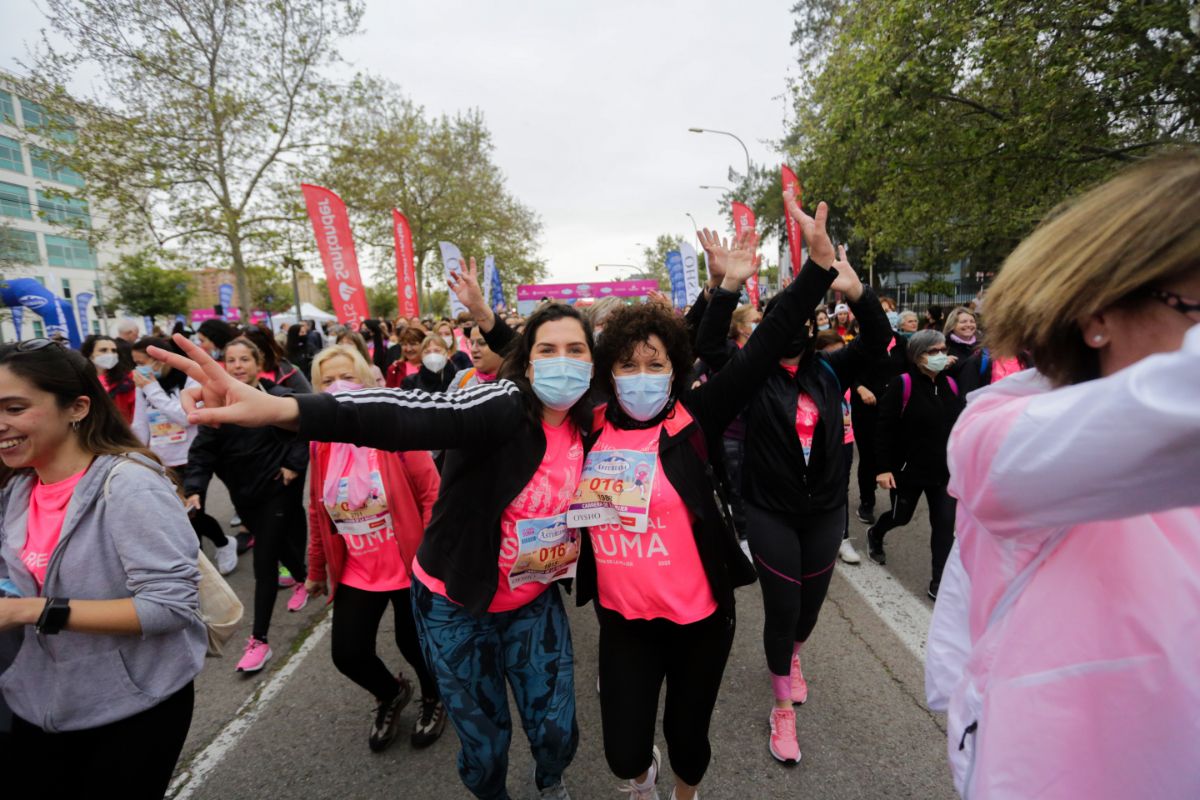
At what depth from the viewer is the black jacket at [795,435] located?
8.29 ft

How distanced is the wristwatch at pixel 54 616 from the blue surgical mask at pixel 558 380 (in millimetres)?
1360

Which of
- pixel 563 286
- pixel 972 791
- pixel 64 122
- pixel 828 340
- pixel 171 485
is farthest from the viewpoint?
pixel 563 286

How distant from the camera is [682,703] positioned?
192 centimetres

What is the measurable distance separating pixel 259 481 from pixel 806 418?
3.19 metres

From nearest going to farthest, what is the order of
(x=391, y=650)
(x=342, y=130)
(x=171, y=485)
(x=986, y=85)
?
(x=171, y=485) → (x=391, y=650) → (x=986, y=85) → (x=342, y=130)

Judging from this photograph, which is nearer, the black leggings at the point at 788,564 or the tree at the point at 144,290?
the black leggings at the point at 788,564

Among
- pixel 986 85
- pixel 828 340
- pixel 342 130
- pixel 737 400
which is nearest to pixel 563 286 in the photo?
pixel 342 130

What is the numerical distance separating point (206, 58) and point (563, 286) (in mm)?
17291

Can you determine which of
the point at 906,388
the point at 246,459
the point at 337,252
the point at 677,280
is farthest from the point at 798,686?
the point at 677,280

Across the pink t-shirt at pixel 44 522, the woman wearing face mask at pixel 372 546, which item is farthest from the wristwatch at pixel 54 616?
the woman wearing face mask at pixel 372 546

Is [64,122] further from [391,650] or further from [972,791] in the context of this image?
[972,791]

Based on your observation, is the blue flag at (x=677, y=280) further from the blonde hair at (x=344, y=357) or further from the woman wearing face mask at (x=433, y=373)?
the blonde hair at (x=344, y=357)

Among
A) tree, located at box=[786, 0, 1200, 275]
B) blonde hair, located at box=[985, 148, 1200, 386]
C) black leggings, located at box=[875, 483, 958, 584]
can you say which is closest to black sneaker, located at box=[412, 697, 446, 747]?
blonde hair, located at box=[985, 148, 1200, 386]

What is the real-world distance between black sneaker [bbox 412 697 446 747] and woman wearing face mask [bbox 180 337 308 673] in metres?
1.27
